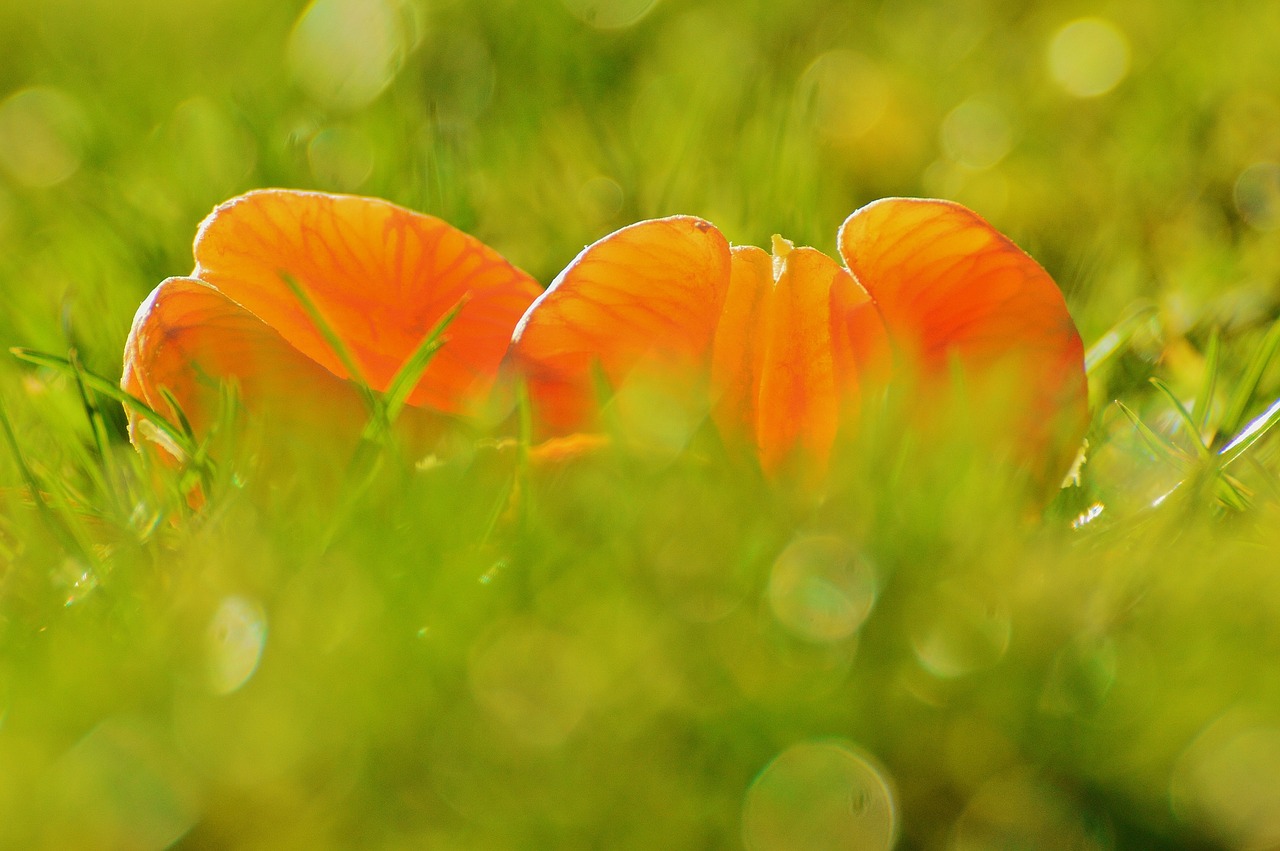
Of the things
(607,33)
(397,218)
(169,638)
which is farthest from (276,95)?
(169,638)

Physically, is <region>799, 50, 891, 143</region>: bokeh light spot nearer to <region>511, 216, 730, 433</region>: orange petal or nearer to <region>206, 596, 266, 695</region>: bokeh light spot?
<region>511, 216, 730, 433</region>: orange petal

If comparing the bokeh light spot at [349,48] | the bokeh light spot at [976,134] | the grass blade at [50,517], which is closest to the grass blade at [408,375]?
the grass blade at [50,517]

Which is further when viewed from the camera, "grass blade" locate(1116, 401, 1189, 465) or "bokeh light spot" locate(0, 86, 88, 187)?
"bokeh light spot" locate(0, 86, 88, 187)

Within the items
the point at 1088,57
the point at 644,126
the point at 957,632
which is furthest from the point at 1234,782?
the point at 1088,57

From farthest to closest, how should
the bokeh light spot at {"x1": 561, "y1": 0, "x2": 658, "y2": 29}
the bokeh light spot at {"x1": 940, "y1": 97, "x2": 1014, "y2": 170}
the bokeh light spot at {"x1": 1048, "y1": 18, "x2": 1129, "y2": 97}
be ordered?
the bokeh light spot at {"x1": 561, "y1": 0, "x2": 658, "y2": 29} → the bokeh light spot at {"x1": 1048, "y1": 18, "x2": 1129, "y2": 97} → the bokeh light spot at {"x1": 940, "y1": 97, "x2": 1014, "y2": 170}

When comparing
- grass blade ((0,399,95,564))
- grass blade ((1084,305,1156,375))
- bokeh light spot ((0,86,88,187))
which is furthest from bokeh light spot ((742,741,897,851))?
bokeh light spot ((0,86,88,187))

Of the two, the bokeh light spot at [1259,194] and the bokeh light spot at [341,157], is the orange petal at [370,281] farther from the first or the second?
the bokeh light spot at [1259,194]

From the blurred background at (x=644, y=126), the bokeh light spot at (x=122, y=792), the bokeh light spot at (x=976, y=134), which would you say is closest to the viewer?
the bokeh light spot at (x=122, y=792)
